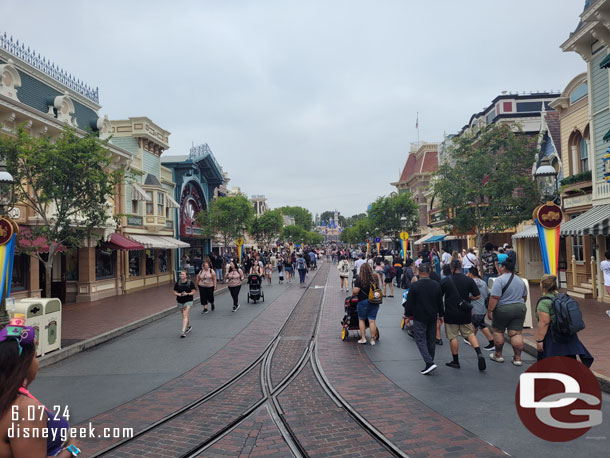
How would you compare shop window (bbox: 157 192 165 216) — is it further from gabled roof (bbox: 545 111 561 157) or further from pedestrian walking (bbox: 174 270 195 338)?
gabled roof (bbox: 545 111 561 157)

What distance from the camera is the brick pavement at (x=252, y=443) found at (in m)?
4.33

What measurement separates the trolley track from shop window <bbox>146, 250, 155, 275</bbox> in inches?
780

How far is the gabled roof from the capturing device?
71.6ft

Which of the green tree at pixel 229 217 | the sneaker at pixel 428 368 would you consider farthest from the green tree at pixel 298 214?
the sneaker at pixel 428 368

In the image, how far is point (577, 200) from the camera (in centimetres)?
1614

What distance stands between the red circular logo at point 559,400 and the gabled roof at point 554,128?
18588 millimetres

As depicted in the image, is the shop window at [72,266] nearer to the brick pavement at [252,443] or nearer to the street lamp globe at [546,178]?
the brick pavement at [252,443]

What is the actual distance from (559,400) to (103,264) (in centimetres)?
2000

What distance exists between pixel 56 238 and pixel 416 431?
32.1 ft

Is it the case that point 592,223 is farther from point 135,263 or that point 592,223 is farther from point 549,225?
point 135,263

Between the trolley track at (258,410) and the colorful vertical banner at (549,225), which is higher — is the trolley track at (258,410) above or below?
below

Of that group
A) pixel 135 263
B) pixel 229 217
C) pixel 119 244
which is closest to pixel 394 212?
pixel 229 217

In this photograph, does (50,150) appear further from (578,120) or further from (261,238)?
(261,238)

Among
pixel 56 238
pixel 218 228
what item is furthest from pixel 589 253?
pixel 218 228
